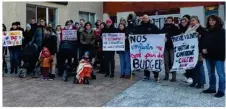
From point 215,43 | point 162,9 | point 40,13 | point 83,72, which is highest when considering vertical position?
point 162,9

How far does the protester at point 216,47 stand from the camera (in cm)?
650

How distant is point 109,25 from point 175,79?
2312 millimetres

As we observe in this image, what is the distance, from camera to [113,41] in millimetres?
8945

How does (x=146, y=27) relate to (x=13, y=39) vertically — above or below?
above

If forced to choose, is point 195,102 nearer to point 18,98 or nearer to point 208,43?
point 208,43

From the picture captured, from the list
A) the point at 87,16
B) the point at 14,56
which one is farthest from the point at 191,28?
the point at 87,16

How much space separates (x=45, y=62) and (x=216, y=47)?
4.42 metres

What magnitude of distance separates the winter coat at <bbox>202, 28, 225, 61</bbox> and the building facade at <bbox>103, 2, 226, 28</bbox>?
12.5 m

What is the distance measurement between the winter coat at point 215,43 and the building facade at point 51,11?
9.29m

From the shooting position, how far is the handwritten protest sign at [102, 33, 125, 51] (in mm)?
8836

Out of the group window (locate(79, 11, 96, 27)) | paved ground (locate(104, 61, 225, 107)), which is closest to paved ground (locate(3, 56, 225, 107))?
paved ground (locate(104, 61, 225, 107))

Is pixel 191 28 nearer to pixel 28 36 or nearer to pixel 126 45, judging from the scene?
pixel 126 45

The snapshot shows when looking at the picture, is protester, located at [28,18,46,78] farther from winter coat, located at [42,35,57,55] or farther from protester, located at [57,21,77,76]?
protester, located at [57,21,77,76]

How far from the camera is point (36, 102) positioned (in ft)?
20.3
